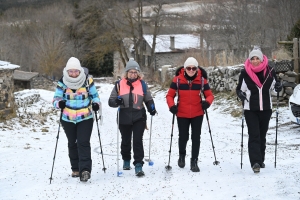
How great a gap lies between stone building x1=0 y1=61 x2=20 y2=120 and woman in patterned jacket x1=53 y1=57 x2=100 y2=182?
646 centimetres

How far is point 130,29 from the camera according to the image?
1518 inches

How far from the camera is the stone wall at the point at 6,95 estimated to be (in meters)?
12.5

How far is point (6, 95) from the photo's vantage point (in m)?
12.7

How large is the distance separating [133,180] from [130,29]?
32953 millimetres

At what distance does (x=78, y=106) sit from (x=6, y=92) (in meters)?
6.97

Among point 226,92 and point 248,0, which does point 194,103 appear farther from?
point 248,0

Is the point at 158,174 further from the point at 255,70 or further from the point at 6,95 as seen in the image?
the point at 6,95

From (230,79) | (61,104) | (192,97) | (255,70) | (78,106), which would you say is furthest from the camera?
(230,79)

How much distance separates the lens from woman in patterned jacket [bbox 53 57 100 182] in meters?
6.31

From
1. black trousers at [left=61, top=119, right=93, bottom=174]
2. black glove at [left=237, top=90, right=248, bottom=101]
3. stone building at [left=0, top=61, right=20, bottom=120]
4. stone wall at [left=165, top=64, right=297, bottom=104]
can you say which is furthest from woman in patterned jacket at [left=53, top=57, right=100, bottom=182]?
stone wall at [left=165, top=64, right=297, bottom=104]

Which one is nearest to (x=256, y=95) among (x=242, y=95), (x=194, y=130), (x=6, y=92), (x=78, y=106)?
(x=242, y=95)

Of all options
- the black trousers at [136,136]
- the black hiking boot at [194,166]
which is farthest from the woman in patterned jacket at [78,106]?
the black hiking boot at [194,166]

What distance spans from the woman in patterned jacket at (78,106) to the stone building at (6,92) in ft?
21.2

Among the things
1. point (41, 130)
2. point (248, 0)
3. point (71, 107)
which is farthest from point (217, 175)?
point (248, 0)
